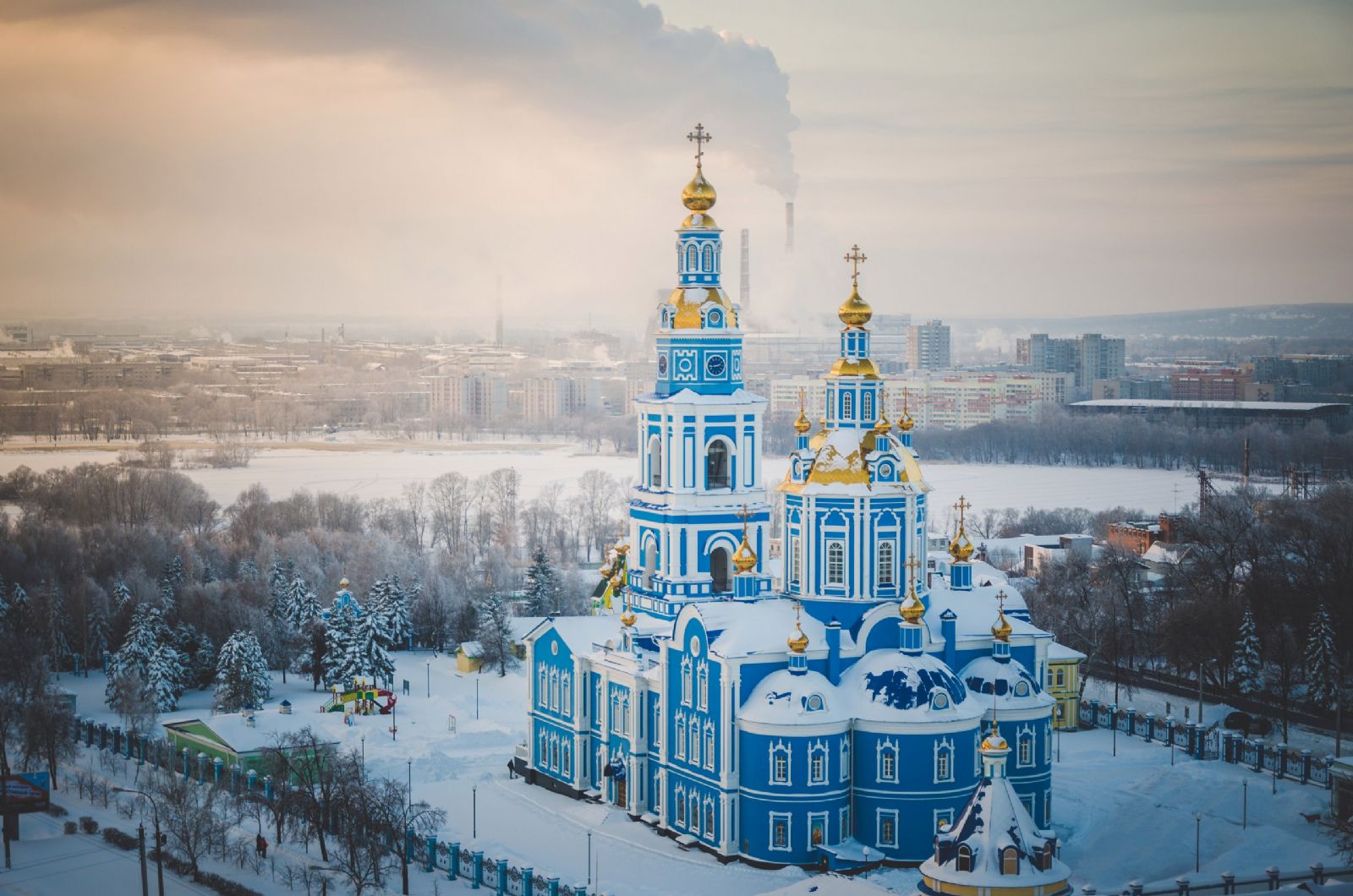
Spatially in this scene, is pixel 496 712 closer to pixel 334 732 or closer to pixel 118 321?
pixel 334 732

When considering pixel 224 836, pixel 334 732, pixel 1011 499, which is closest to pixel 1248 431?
pixel 1011 499

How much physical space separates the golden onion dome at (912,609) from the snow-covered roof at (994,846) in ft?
16.0

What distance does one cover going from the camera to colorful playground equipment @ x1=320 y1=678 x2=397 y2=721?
35.4m

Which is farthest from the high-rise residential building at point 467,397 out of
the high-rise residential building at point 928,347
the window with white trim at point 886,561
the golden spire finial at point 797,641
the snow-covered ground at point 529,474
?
the golden spire finial at point 797,641

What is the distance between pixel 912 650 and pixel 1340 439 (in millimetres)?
54280

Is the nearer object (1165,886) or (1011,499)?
(1165,886)

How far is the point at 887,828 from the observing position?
80.7ft

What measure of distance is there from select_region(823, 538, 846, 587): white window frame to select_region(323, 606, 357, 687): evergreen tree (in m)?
14.7

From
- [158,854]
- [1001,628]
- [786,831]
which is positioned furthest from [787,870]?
[158,854]

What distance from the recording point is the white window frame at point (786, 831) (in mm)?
24656

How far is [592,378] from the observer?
106438 mm

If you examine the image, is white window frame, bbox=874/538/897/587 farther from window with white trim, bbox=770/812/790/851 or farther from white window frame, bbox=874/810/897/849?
window with white trim, bbox=770/812/790/851

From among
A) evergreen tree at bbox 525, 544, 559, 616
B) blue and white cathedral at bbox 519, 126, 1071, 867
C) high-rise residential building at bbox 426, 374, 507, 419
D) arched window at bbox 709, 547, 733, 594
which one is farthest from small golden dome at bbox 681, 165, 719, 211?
high-rise residential building at bbox 426, 374, 507, 419

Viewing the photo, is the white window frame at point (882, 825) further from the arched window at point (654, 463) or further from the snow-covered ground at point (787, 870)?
the arched window at point (654, 463)
